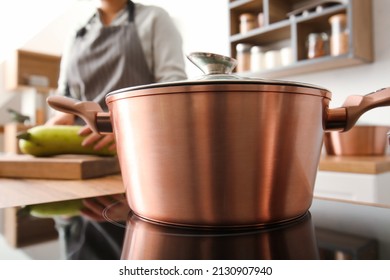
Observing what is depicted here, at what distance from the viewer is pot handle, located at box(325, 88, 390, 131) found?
255mm

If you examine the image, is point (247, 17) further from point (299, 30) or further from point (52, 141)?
point (52, 141)

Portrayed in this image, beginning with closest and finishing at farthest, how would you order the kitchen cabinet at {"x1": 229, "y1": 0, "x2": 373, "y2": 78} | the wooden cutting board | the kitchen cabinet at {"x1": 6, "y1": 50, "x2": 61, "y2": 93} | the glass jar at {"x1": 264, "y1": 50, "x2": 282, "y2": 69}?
the wooden cutting board → the kitchen cabinet at {"x1": 229, "y1": 0, "x2": 373, "y2": 78} → the glass jar at {"x1": 264, "y1": 50, "x2": 282, "y2": 69} → the kitchen cabinet at {"x1": 6, "y1": 50, "x2": 61, "y2": 93}

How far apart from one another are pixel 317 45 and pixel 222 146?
1.11 metres

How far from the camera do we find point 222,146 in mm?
218

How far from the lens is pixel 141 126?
0.78 ft

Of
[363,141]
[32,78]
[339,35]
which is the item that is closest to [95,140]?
[363,141]

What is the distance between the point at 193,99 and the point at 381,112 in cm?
113

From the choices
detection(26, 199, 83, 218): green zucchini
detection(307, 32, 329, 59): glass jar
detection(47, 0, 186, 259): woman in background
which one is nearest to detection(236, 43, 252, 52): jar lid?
detection(307, 32, 329, 59): glass jar

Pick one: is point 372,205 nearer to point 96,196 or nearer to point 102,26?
point 96,196

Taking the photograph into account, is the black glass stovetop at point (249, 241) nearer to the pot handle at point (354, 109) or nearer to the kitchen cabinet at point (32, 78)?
the pot handle at point (354, 109)

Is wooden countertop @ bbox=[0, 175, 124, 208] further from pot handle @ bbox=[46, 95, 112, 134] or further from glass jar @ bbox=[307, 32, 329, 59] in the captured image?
glass jar @ bbox=[307, 32, 329, 59]

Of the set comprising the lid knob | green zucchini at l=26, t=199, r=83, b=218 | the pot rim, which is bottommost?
green zucchini at l=26, t=199, r=83, b=218

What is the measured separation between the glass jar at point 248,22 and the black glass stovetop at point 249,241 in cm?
131

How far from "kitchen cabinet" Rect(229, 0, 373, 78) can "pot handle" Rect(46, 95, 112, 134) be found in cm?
100
